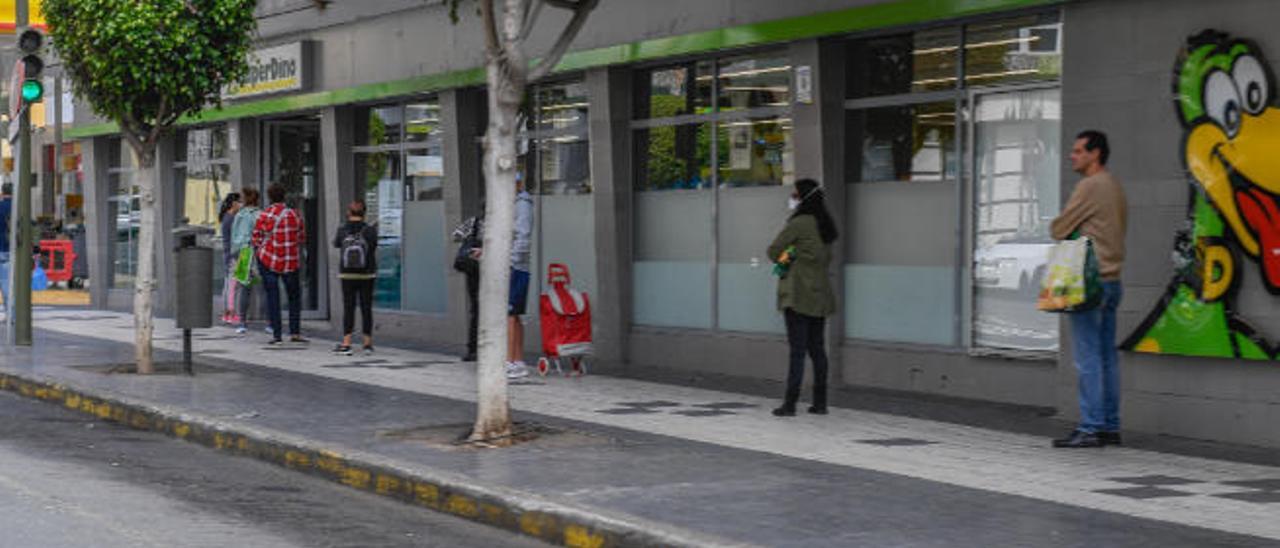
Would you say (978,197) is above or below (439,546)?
above

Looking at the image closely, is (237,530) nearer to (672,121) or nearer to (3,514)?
(3,514)

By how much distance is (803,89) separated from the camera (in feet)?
52.3

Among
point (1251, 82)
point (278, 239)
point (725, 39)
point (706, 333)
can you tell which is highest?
point (725, 39)

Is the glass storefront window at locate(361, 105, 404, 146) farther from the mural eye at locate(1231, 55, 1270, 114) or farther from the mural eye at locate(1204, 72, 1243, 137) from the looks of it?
the mural eye at locate(1231, 55, 1270, 114)

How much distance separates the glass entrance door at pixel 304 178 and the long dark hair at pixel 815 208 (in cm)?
1283

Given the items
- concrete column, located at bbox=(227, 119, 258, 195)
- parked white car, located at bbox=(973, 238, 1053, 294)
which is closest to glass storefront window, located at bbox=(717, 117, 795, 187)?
parked white car, located at bbox=(973, 238, 1053, 294)

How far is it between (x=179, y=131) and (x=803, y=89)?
14930 millimetres

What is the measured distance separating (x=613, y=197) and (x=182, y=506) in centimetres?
895

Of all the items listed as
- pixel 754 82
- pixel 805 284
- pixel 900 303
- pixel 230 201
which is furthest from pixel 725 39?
pixel 230 201

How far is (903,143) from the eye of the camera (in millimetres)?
15445

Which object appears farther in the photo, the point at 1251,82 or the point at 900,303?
the point at 900,303

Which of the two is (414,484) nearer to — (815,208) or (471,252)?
(815,208)

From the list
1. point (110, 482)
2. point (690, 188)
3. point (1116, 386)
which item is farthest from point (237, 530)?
point (690, 188)

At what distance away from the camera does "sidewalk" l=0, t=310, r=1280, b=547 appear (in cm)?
873
